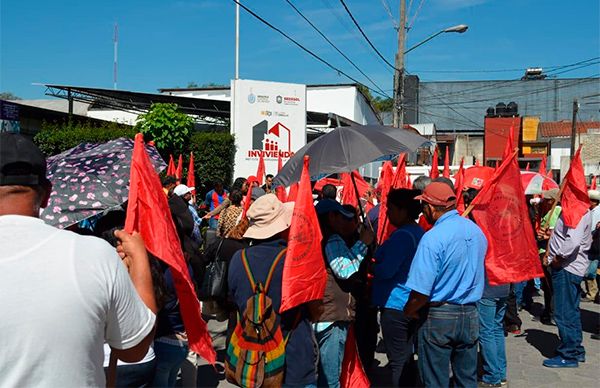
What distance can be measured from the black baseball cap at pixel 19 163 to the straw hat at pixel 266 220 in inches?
79.4

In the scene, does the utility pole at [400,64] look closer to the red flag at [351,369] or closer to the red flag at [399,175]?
the red flag at [399,175]

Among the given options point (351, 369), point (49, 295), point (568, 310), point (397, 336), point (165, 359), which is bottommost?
point (351, 369)

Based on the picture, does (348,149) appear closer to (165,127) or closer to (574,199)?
(574,199)

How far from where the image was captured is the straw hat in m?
3.83

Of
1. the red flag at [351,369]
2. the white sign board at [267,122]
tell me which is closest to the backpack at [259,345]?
the red flag at [351,369]

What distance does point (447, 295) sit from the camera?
12.4 ft

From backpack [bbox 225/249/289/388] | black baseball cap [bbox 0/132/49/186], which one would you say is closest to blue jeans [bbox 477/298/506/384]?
backpack [bbox 225/249/289/388]

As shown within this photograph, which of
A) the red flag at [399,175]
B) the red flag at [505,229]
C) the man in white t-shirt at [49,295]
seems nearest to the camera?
the man in white t-shirt at [49,295]

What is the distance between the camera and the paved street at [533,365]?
5707mm

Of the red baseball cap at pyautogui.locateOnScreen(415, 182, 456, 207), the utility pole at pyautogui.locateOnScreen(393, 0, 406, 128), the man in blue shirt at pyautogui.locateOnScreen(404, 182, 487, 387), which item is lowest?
the man in blue shirt at pyautogui.locateOnScreen(404, 182, 487, 387)

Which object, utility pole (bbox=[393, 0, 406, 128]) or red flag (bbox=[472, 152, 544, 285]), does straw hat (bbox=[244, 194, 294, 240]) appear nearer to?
red flag (bbox=[472, 152, 544, 285])

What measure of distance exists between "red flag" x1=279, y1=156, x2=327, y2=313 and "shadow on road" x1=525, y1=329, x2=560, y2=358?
14.0ft

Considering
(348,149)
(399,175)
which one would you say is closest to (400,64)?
(399,175)

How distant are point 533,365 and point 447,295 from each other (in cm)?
327
